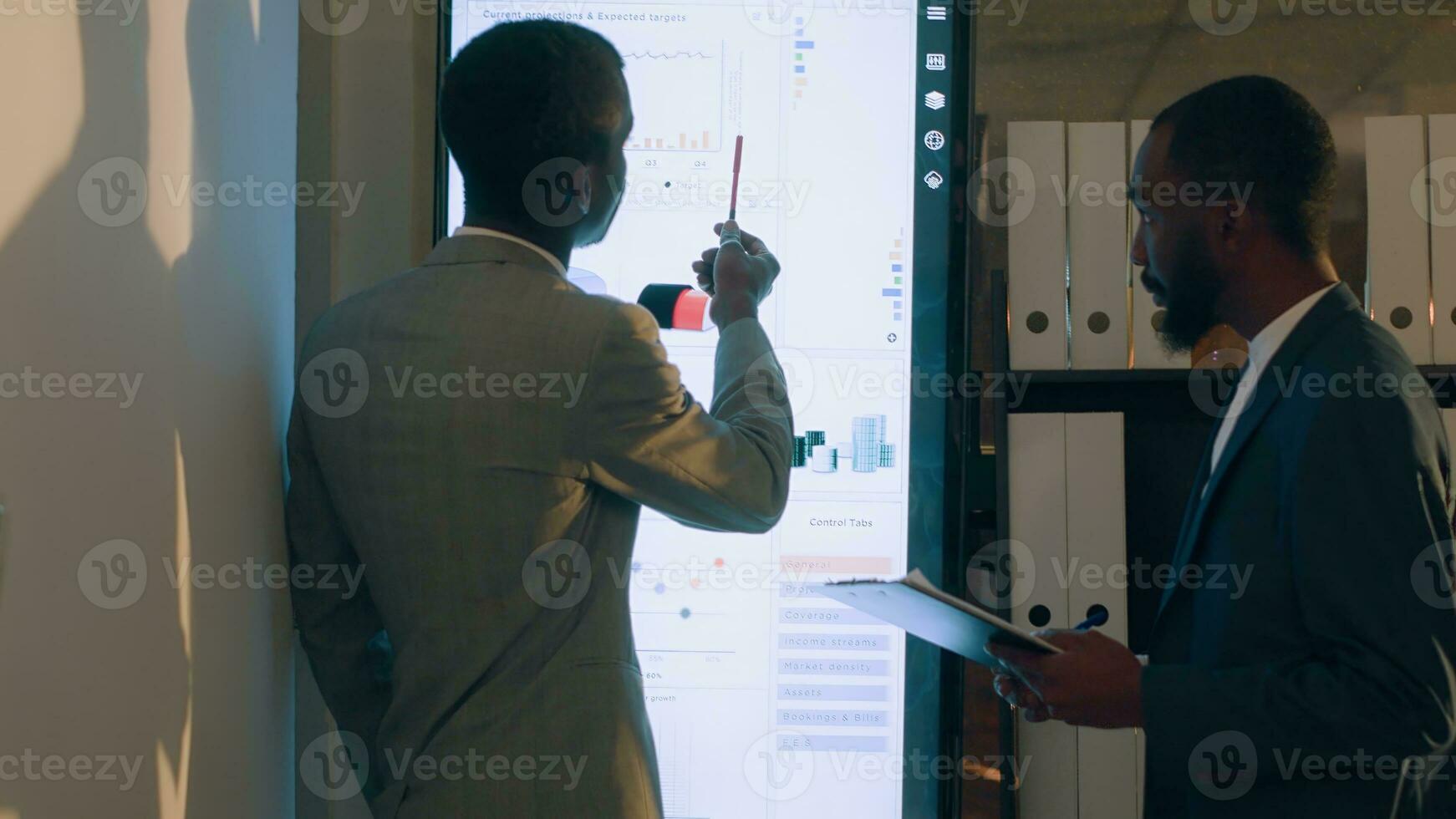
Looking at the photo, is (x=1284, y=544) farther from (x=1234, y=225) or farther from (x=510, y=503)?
(x=510, y=503)

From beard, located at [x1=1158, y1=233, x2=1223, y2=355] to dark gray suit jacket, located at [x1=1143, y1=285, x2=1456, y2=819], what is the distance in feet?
0.44

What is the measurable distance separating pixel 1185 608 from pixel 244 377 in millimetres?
1061

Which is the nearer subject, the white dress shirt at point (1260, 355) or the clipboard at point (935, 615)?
the clipboard at point (935, 615)

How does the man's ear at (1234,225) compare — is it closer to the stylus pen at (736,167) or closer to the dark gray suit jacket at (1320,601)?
the dark gray suit jacket at (1320,601)

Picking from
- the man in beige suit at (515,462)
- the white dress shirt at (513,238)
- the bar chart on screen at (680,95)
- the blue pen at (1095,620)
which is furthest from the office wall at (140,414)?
the blue pen at (1095,620)

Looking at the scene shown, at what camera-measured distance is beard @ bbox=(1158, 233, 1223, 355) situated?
50.4 inches

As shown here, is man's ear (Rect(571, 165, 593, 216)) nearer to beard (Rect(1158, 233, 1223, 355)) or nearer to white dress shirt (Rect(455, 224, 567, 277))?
white dress shirt (Rect(455, 224, 567, 277))

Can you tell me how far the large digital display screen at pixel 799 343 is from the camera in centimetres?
159

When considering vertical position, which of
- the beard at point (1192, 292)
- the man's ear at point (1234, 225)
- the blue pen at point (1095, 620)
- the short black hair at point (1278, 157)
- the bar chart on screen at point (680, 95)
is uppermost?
the bar chart on screen at point (680, 95)

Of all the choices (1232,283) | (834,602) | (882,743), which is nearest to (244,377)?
(834,602)

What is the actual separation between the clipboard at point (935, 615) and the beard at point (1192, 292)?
0.43m

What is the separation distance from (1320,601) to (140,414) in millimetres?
1081

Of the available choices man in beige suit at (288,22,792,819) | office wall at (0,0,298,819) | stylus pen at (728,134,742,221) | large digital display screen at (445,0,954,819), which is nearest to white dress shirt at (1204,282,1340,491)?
large digital display screen at (445,0,954,819)

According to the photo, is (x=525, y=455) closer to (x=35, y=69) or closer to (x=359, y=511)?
(x=359, y=511)
